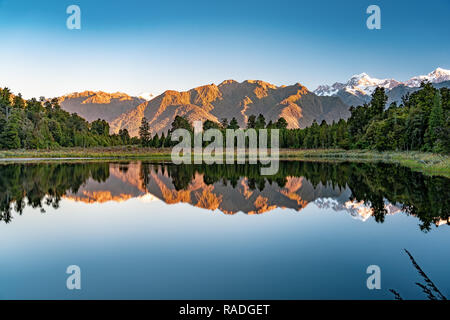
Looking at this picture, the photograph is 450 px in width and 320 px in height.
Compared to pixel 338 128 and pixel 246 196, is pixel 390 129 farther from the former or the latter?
pixel 246 196

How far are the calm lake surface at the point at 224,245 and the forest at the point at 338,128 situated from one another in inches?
1242

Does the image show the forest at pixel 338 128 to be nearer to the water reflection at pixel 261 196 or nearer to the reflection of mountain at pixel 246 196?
the water reflection at pixel 261 196

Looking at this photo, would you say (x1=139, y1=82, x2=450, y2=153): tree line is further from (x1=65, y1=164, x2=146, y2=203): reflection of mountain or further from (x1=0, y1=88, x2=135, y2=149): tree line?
(x1=65, y1=164, x2=146, y2=203): reflection of mountain

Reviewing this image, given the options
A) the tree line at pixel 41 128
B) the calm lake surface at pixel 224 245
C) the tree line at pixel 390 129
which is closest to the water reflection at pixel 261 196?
the calm lake surface at pixel 224 245

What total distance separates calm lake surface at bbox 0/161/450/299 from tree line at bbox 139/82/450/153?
31.5 m

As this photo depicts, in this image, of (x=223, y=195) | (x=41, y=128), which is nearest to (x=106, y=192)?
(x=223, y=195)

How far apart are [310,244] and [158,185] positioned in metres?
17.1

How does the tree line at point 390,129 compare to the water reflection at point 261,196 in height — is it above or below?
above

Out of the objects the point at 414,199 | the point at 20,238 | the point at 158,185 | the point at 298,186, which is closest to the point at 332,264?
the point at 20,238

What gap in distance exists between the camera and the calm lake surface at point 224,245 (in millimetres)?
6910

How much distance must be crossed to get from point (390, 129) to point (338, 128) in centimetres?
3123

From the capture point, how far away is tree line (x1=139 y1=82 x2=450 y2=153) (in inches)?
2244

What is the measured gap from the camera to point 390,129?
75938 mm

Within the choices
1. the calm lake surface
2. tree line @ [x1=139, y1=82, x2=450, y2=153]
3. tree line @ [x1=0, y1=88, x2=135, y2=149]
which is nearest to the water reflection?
the calm lake surface
